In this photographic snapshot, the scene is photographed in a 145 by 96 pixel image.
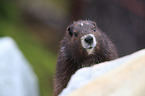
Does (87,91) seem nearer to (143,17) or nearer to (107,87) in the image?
(107,87)

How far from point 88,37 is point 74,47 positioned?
0.19m

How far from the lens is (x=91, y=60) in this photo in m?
2.17

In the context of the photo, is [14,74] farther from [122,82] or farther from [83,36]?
[122,82]

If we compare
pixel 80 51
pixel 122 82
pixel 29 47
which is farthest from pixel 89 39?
pixel 29 47

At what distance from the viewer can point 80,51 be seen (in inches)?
83.8

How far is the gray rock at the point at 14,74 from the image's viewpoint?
479cm

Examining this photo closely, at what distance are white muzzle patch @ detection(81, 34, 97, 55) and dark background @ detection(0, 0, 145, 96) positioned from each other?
1.36 meters

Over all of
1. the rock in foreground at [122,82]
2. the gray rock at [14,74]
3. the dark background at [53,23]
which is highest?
the dark background at [53,23]

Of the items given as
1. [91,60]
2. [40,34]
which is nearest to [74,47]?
[91,60]

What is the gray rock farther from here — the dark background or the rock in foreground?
the rock in foreground

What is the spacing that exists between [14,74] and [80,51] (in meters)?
3.11

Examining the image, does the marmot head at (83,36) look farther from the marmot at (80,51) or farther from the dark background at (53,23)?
the dark background at (53,23)

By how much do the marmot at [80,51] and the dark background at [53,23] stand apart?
3.82 feet

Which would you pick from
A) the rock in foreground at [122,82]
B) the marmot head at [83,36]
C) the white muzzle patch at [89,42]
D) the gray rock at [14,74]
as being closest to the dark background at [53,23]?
the gray rock at [14,74]
